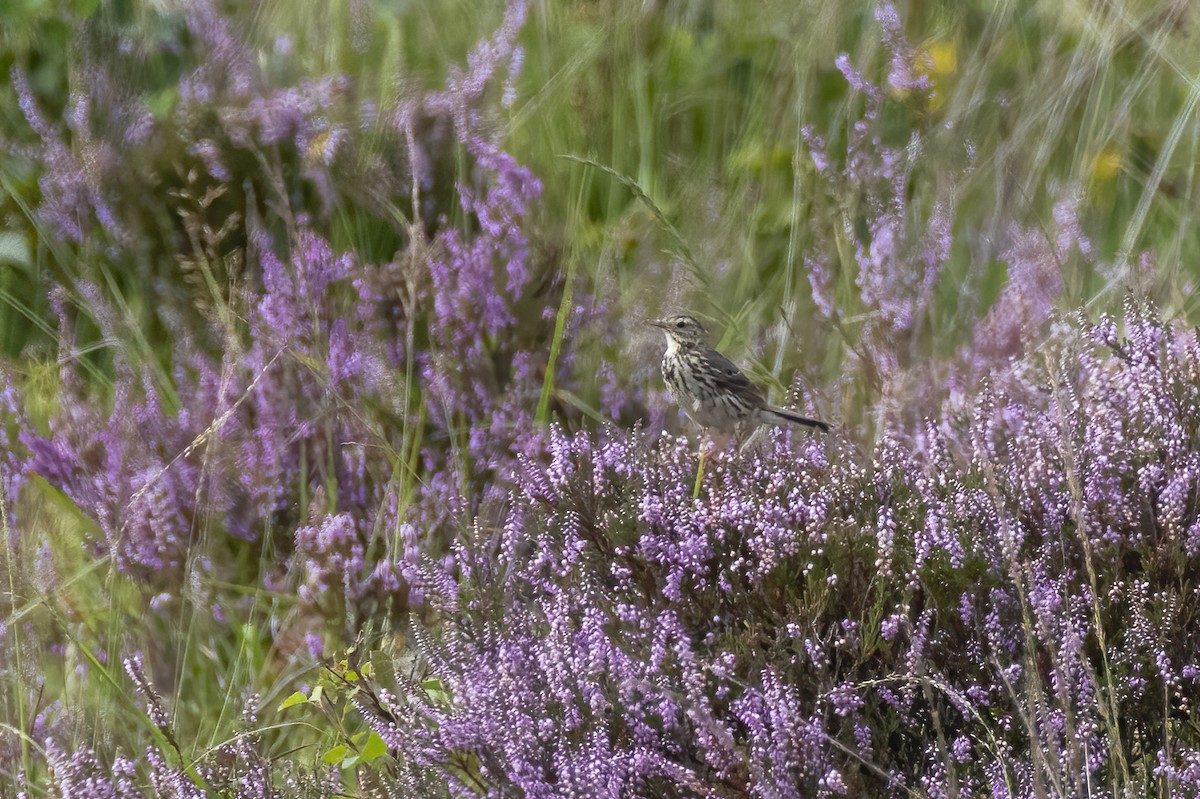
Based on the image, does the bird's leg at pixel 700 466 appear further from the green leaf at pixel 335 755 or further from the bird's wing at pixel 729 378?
the green leaf at pixel 335 755

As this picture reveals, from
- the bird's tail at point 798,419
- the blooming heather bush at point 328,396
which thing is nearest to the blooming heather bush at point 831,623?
the bird's tail at point 798,419

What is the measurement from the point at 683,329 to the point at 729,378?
8.9 inches

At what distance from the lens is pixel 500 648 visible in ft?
8.00

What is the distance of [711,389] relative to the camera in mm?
3600

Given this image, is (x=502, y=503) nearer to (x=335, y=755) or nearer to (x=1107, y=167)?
(x=335, y=755)

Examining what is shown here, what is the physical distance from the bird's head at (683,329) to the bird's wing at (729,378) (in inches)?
4.7

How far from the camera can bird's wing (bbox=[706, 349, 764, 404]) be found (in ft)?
12.0

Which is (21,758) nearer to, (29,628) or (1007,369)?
(29,628)

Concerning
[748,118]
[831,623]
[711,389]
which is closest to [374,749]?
[831,623]

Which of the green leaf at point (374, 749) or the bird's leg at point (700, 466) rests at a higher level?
the bird's leg at point (700, 466)

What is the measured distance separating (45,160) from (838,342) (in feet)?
7.69

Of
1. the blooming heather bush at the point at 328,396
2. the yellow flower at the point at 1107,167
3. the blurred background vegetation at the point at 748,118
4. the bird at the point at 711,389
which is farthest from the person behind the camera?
the yellow flower at the point at 1107,167

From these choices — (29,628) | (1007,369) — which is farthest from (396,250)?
(1007,369)

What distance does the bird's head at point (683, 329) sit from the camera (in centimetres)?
380
